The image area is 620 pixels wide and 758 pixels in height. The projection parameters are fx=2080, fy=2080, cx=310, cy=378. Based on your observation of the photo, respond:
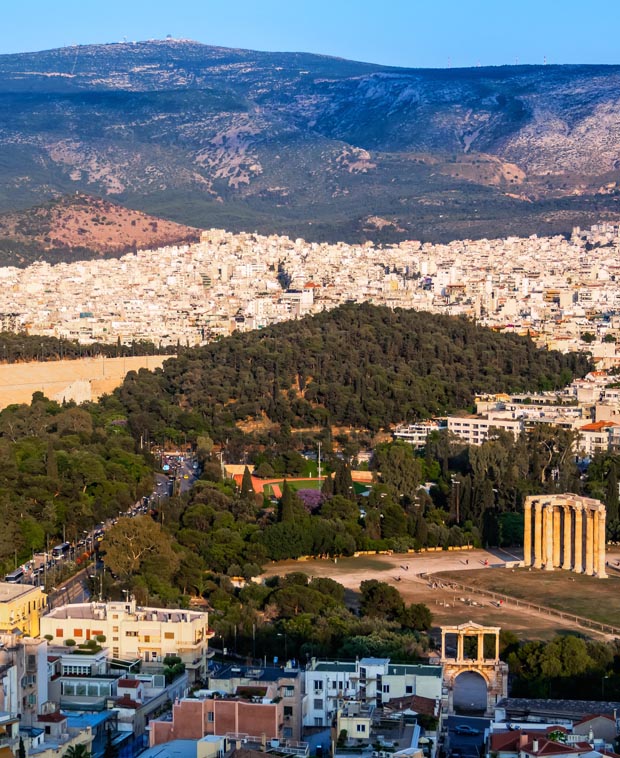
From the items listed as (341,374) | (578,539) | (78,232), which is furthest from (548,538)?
(78,232)

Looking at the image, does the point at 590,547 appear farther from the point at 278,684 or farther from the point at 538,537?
the point at 278,684

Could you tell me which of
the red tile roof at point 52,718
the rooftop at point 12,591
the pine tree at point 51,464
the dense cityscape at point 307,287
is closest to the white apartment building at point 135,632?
the rooftop at point 12,591

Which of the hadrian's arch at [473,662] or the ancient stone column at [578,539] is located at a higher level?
the ancient stone column at [578,539]

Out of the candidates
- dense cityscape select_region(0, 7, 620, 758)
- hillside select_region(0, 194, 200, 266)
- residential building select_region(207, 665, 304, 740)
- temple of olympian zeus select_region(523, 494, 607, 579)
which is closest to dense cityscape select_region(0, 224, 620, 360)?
dense cityscape select_region(0, 7, 620, 758)

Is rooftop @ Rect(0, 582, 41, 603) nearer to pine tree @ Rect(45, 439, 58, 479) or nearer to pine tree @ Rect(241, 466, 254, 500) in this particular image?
pine tree @ Rect(45, 439, 58, 479)

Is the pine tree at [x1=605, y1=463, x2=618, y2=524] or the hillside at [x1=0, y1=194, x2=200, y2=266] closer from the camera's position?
the pine tree at [x1=605, y1=463, x2=618, y2=524]

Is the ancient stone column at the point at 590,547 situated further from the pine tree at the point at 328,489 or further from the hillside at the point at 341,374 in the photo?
the hillside at the point at 341,374
